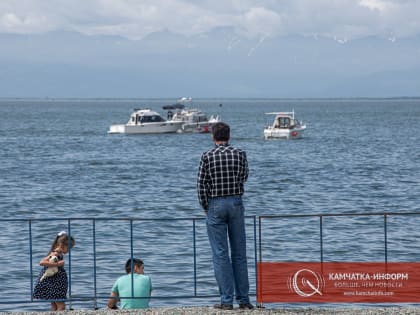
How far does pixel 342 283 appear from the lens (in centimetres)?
1112

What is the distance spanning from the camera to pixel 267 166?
2393 inches

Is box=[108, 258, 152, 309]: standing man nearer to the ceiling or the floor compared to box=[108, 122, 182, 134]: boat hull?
nearer to the ceiling

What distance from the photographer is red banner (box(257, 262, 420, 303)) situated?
1112 centimetres

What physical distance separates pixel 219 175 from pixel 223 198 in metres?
0.24

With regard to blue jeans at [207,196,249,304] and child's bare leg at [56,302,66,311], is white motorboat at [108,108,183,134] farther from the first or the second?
blue jeans at [207,196,249,304]

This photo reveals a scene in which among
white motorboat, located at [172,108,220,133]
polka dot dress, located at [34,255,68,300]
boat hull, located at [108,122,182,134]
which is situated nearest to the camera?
polka dot dress, located at [34,255,68,300]

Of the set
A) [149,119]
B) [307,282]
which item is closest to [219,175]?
[307,282]

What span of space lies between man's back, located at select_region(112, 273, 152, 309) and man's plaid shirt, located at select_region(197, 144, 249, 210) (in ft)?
6.47

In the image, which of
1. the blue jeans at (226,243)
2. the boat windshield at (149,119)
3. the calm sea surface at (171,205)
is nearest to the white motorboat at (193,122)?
the boat windshield at (149,119)

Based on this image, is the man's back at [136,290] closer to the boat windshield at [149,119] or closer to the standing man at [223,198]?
the standing man at [223,198]

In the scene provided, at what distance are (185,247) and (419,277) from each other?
14370mm

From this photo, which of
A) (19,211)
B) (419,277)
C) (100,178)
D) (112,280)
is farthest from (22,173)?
(419,277)

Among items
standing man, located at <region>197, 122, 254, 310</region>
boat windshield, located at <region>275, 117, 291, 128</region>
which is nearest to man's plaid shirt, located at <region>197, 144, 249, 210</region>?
standing man, located at <region>197, 122, 254, 310</region>

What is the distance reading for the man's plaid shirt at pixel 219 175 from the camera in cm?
1038
